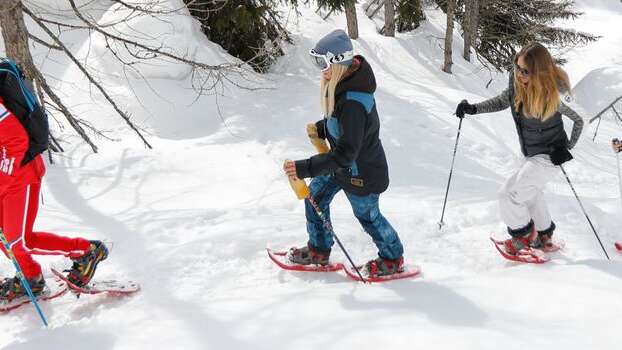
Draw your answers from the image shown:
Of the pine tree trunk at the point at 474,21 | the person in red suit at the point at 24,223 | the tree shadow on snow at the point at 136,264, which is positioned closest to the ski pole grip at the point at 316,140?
the tree shadow on snow at the point at 136,264

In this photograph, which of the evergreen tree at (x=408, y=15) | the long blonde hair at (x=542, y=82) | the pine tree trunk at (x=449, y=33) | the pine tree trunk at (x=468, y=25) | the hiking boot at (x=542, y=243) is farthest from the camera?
the evergreen tree at (x=408, y=15)

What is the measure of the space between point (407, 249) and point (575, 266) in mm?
1370

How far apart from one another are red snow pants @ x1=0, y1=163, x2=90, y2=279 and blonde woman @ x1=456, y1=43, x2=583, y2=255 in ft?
11.4

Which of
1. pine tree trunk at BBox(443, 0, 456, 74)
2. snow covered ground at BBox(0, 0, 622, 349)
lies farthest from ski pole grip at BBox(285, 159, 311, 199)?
pine tree trunk at BBox(443, 0, 456, 74)

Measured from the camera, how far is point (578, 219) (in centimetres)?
524

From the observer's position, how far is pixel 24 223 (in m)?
3.56

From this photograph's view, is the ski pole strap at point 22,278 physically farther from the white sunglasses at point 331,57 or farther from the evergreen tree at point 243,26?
the evergreen tree at point 243,26

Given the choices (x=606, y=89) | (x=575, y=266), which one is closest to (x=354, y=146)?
(x=575, y=266)

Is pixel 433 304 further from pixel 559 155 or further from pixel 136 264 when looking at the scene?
pixel 136 264

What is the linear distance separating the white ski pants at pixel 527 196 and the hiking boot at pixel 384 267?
1125 millimetres

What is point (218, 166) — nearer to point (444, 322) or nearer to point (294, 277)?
point (294, 277)

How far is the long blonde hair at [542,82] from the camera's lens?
3.82 meters

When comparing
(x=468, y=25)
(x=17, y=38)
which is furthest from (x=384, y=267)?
(x=468, y=25)

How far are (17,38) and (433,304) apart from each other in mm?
5732
